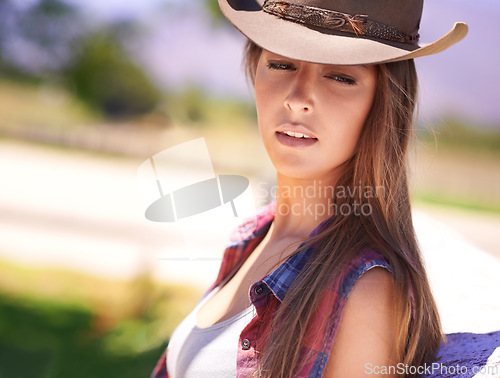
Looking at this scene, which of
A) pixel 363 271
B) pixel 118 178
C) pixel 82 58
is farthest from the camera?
pixel 82 58

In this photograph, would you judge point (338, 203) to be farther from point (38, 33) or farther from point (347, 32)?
point (38, 33)

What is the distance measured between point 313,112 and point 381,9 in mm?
316

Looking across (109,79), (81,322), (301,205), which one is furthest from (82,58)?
(301,205)

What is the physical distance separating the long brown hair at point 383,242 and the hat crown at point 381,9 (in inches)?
4.2

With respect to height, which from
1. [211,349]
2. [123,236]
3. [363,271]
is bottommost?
[211,349]

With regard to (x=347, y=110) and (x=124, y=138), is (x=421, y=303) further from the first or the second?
(x=124, y=138)

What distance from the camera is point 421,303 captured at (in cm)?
131

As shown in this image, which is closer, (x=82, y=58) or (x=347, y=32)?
(x=347, y=32)

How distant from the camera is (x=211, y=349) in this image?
147cm

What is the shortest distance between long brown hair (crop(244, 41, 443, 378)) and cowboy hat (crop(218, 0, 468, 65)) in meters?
0.09

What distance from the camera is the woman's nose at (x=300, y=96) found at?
137 centimetres

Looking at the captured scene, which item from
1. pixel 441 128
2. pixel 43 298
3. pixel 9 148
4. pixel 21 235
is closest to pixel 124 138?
pixel 9 148

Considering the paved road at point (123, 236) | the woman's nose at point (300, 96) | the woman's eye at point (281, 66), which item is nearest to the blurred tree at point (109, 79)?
the paved road at point (123, 236)

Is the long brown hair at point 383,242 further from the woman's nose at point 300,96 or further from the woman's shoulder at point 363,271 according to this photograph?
the woman's nose at point 300,96
